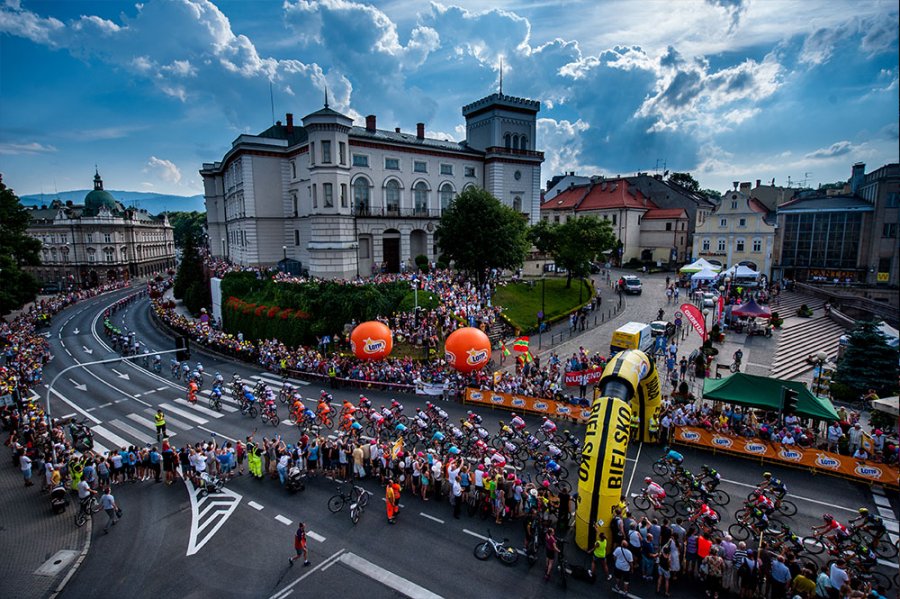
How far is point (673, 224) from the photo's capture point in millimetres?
67750

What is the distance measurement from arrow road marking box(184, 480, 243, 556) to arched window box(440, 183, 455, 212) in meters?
42.9

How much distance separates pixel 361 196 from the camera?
49.2 m

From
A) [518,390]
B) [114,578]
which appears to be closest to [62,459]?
[114,578]

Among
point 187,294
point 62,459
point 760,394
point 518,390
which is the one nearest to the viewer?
point 62,459

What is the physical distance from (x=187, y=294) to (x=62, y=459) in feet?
140

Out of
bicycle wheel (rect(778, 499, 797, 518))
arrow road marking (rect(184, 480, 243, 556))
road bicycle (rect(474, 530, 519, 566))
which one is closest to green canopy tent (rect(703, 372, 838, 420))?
bicycle wheel (rect(778, 499, 797, 518))

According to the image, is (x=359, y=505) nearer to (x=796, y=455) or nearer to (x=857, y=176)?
(x=796, y=455)

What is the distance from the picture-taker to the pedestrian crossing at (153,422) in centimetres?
2225

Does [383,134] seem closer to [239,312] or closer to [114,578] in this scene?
[239,312]

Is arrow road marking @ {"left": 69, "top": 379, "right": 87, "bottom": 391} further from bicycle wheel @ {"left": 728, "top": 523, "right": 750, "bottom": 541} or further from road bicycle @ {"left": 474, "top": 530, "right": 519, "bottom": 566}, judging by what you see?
bicycle wheel @ {"left": 728, "top": 523, "right": 750, "bottom": 541}

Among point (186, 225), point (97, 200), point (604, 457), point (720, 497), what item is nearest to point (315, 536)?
point (604, 457)

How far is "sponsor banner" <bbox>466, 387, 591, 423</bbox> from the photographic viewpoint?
22.2m

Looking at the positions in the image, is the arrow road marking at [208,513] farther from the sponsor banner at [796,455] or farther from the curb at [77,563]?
the sponsor banner at [796,455]

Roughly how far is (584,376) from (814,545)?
39.1ft
